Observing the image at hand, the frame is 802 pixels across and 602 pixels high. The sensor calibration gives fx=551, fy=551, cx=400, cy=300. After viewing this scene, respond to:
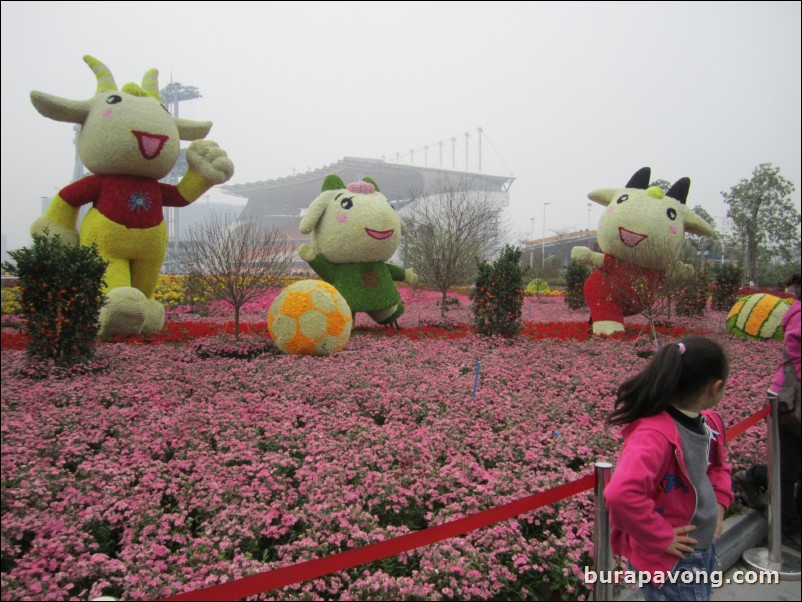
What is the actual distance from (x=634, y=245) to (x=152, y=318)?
8150 millimetres

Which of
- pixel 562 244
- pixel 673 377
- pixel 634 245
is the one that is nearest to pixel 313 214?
pixel 634 245

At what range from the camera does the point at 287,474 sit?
12.2ft

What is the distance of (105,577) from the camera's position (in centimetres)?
253

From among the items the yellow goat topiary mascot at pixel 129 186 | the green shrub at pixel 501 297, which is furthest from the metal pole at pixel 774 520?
the green shrub at pixel 501 297

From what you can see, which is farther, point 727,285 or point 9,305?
point 727,285

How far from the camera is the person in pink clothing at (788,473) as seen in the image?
3164mm

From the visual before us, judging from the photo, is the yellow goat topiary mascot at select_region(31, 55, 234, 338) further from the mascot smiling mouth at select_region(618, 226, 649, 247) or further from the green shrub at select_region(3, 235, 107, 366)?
the mascot smiling mouth at select_region(618, 226, 649, 247)

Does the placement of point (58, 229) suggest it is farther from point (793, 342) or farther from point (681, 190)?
point (681, 190)

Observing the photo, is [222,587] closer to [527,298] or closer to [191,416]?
[191,416]

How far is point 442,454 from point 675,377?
2.39 meters

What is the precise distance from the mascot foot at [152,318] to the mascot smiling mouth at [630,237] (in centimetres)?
792

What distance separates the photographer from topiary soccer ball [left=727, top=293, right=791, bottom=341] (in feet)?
33.4

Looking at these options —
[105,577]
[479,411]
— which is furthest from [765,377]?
[105,577]

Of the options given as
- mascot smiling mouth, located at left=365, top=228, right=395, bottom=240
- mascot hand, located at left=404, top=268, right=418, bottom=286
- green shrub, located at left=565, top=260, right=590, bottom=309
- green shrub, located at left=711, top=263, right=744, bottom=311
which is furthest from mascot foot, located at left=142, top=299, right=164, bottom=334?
green shrub, located at left=711, top=263, right=744, bottom=311
